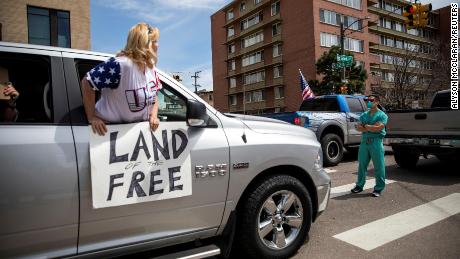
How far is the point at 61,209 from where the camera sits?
2422mm

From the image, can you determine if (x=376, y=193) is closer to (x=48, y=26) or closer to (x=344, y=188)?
(x=344, y=188)

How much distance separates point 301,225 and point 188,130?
155 centimetres

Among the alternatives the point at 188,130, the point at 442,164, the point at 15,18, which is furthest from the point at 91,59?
the point at 15,18

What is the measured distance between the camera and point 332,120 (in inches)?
387

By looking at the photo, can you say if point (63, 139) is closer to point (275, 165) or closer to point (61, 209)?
point (61, 209)

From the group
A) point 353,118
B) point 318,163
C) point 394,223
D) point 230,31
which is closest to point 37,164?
point 318,163

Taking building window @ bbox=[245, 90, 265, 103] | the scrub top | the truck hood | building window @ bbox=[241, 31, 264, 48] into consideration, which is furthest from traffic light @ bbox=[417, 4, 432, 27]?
building window @ bbox=[241, 31, 264, 48]

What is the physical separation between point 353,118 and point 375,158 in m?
4.39

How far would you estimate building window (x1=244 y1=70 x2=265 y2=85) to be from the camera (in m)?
52.1

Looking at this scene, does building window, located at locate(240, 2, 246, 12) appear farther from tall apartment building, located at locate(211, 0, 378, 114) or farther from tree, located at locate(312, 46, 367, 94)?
tree, located at locate(312, 46, 367, 94)

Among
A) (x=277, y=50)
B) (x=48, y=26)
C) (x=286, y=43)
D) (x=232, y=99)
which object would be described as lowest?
(x=232, y=99)

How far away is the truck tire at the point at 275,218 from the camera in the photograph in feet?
10.9

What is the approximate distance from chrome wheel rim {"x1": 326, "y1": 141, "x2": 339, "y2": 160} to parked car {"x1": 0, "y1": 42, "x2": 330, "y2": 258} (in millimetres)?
6276

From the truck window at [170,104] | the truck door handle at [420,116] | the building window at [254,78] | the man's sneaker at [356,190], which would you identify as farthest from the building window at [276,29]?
the truck window at [170,104]
